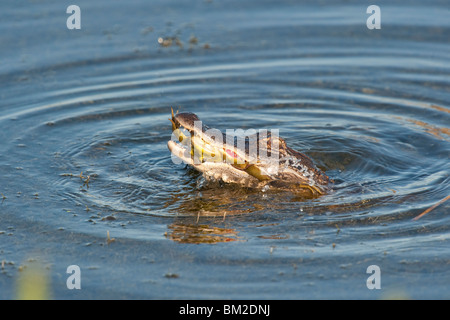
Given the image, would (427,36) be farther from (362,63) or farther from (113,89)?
(113,89)

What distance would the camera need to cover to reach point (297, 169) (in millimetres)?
6309

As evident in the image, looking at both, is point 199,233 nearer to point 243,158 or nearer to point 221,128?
point 243,158

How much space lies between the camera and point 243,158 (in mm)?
5957

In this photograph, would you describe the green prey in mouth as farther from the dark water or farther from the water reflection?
the water reflection

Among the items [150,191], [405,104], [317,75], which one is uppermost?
[317,75]

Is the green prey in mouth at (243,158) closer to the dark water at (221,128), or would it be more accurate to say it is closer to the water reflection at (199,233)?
the dark water at (221,128)

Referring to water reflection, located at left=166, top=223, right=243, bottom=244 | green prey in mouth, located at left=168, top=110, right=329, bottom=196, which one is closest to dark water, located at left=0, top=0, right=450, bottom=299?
water reflection, located at left=166, top=223, right=243, bottom=244

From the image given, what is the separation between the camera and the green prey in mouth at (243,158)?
5863 millimetres

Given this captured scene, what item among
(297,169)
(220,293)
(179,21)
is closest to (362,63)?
(179,21)

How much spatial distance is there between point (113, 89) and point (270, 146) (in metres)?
3.73

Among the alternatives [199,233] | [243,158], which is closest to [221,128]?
[243,158]

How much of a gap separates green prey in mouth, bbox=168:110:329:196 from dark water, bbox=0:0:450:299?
0.51ft

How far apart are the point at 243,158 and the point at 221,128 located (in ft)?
7.30

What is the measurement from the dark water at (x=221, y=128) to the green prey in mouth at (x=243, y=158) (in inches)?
6.2
